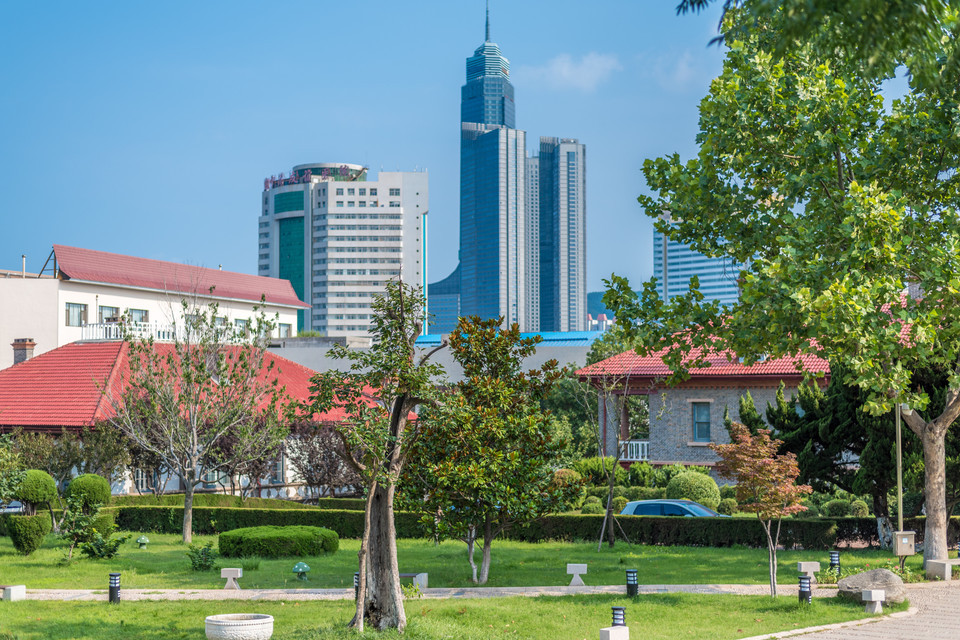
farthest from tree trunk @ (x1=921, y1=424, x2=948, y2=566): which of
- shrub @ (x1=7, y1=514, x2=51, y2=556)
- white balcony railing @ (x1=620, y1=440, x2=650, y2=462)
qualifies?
shrub @ (x1=7, y1=514, x2=51, y2=556)

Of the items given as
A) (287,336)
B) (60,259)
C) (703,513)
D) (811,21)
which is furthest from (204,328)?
(287,336)

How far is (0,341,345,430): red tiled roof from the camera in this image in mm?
38875

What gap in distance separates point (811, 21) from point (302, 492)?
142 feet

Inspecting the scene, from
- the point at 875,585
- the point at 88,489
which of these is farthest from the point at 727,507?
the point at 88,489

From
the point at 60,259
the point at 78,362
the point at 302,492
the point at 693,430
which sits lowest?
the point at 302,492

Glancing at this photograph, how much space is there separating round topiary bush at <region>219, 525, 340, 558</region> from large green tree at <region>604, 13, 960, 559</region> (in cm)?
1121

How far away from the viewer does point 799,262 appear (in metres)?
20.0

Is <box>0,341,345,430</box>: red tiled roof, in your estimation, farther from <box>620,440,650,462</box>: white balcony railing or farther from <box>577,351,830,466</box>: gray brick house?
<box>620,440,650,462</box>: white balcony railing

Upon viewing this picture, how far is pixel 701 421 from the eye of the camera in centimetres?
4212

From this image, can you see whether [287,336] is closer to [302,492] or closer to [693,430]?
[302,492]

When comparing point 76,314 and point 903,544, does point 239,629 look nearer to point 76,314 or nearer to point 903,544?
point 903,544

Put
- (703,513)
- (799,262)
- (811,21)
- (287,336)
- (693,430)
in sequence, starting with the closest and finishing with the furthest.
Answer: (811,21) < (799,262) < (703,513) < (693,430) < (287,336)

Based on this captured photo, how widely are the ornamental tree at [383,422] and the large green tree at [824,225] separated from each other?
723 centimetres

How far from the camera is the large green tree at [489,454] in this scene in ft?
67.6
